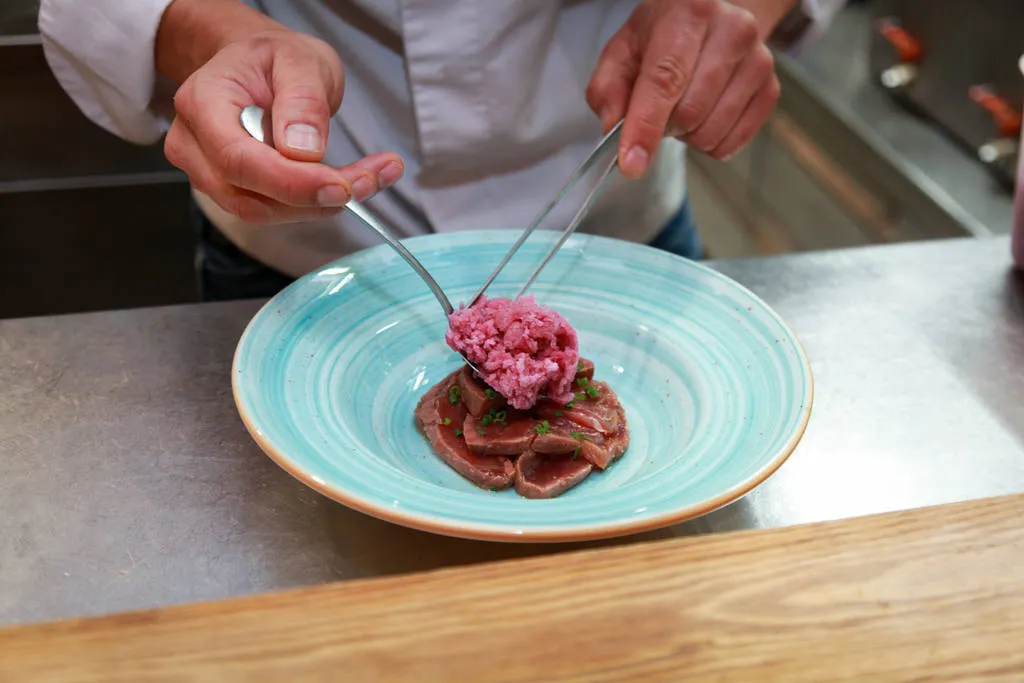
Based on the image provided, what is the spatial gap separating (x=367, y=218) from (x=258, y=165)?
102 mm

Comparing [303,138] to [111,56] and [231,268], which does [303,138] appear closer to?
[111,56]

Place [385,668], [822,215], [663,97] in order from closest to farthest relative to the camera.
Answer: [385,668], [663,97], [822,215]

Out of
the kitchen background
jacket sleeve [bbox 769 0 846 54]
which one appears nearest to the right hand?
jacket sleeve [bbox 769 0 846 54]

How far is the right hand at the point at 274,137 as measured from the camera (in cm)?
79

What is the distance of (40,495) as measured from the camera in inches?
31.2

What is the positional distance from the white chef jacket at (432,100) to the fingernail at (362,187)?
300 mm

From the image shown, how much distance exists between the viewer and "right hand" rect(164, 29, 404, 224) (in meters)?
0.79

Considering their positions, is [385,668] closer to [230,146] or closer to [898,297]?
[230,146]

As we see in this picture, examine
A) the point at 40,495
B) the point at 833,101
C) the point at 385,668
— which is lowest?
the point at 833,101

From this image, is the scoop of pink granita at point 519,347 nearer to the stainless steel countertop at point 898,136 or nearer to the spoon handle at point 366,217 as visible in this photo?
the spoon handle at point 366,217

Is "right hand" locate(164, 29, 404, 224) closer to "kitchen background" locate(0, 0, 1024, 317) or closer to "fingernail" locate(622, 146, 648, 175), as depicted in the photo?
"fingernail" locate(622, 146, 648, 175)

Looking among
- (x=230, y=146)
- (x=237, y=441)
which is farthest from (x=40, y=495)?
(x=230, y=146)

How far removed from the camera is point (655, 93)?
0.96m

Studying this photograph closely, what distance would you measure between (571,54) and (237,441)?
592 mm
